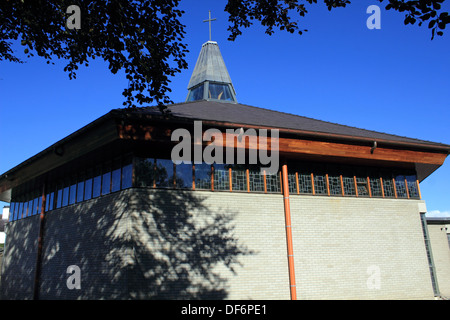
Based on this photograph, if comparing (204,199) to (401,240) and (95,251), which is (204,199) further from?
(401,240)

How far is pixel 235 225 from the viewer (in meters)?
12.0

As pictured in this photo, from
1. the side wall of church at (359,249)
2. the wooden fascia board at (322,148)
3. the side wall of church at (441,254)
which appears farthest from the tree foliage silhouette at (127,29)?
the side wall of church at (441,254)

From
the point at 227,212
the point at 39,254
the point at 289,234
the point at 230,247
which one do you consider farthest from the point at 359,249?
the point at 39,254

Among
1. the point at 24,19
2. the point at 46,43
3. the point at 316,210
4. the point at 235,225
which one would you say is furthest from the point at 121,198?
the point at 316,210

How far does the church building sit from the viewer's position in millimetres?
11008

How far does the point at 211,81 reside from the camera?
20.5m

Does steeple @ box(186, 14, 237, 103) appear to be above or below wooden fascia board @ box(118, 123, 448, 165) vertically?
above

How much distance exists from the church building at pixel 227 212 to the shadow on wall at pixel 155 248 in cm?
3

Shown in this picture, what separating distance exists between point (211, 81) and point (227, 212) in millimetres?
10177

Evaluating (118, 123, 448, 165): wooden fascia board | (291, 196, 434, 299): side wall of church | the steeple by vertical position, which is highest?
the steeple

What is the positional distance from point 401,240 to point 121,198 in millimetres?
9567

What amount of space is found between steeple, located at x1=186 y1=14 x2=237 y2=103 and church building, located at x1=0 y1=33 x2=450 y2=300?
5.27 metres

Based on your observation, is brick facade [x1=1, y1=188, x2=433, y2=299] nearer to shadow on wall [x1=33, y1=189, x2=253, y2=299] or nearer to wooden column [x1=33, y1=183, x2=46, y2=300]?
shadow on wall [x1=33, y1=189, x2=253, y2=299]

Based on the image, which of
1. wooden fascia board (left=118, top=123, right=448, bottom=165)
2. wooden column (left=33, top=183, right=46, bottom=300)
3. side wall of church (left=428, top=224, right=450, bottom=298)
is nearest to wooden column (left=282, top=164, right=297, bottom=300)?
wooden fascia board (left=118, top=123, right=448, bottom=165)
